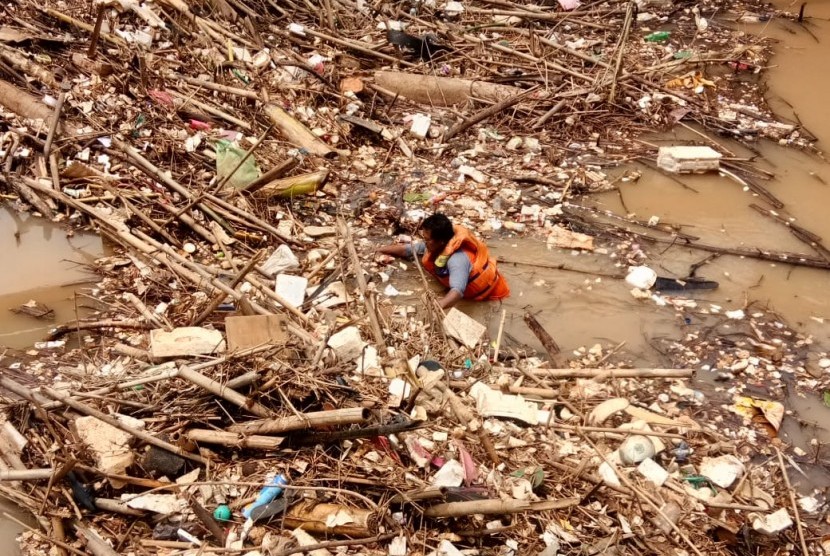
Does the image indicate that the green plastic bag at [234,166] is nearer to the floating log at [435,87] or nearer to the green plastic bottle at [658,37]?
the floating log at [435,87]

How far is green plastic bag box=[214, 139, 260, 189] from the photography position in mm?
5168

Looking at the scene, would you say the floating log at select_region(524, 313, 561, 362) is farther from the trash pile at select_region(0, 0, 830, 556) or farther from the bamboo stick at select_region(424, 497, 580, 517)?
the bamboo stick at select_region(424, 497, 580, 517)

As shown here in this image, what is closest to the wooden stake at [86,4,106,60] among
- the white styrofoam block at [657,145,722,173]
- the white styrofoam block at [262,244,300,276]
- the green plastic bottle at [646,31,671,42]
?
the white styrofoam block at [262,244,300,276]

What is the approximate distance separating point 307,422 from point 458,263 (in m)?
1.81

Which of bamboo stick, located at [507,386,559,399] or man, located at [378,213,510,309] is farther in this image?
man, located at [378,213,510,309]

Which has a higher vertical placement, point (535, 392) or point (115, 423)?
point (115, 423)


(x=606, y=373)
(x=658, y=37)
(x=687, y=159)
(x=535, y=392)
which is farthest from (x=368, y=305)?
(x=658, y=37)

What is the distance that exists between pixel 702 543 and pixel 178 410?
268 cm

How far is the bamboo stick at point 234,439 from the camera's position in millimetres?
3188

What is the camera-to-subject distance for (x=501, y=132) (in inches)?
249

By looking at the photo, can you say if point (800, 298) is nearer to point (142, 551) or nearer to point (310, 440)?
point (310, 440)

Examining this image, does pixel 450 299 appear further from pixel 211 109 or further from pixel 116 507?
pixel 211 109

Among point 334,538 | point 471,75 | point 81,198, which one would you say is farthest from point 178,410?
point 471,75

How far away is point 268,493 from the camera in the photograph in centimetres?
315
